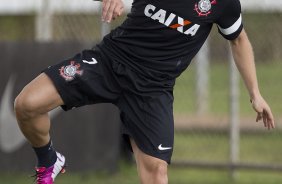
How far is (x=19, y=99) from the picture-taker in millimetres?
6383

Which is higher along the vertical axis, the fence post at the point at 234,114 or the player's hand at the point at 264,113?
the player's hand at the point at 264,113

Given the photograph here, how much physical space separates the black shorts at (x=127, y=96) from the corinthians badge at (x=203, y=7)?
2.08 feet

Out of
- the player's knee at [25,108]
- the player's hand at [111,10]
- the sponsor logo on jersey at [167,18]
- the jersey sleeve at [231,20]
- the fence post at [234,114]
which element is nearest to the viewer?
the player's hand at [111,10]

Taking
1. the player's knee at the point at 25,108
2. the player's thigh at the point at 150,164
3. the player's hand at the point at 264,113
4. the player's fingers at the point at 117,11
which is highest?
the player's fingers at the point at 117,11

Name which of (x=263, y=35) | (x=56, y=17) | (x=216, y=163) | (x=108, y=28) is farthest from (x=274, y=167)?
(x=56, y=17)

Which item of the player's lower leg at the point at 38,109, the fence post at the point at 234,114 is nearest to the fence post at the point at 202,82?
the fence post at the point at 234,114

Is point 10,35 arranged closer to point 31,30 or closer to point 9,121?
point 31,30

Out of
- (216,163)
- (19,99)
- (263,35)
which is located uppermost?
(19,99)

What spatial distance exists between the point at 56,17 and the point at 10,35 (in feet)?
4.21

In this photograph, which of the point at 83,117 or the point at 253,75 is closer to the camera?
the point at 253,75

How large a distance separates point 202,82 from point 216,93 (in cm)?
27

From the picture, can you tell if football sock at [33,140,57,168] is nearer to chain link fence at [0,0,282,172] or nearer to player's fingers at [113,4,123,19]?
player's fingers at [113,4,123,19]

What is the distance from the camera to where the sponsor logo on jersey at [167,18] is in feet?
21.2

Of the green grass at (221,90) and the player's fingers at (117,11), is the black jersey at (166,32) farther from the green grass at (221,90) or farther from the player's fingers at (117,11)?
the green grass at (221,90)
